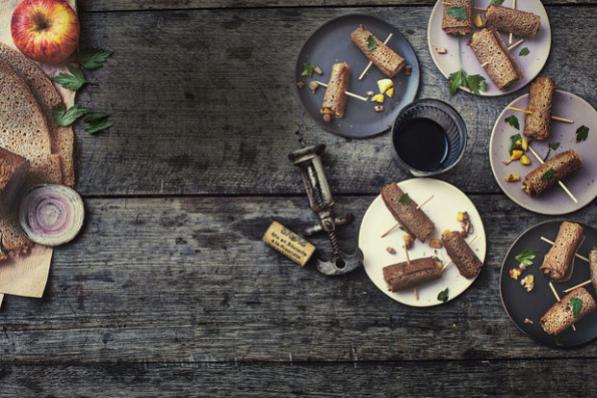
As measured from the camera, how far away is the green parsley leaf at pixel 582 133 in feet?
7.57

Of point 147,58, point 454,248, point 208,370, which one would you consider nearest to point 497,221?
point 454,248

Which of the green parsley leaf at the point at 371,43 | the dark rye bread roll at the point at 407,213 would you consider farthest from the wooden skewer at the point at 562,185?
the green parsley leaf at the point at 371,43

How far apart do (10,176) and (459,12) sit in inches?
66.2

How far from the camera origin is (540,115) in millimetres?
2252

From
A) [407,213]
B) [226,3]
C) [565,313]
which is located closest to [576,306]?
[565,313]

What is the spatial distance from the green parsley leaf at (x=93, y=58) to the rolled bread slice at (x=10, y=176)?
0.42 metres

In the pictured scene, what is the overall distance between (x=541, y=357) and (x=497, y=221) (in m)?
0.51

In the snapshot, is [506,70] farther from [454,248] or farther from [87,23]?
[87,23]

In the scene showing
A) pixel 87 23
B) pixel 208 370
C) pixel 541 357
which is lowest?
pixel 208 370

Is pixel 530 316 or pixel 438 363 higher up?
pixel 530 316

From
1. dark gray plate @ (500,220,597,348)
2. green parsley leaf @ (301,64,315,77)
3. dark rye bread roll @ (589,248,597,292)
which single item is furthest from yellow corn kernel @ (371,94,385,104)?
dark rye bread roll @ (589,248,597,292)

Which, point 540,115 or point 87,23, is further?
point 87,23

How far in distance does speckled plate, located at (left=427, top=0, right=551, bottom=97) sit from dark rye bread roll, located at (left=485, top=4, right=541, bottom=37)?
4cm

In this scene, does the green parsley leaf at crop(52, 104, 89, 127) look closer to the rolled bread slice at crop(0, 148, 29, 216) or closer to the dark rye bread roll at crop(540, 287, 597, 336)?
the rolled bread slice at crop(0, 148, 29, 216)
